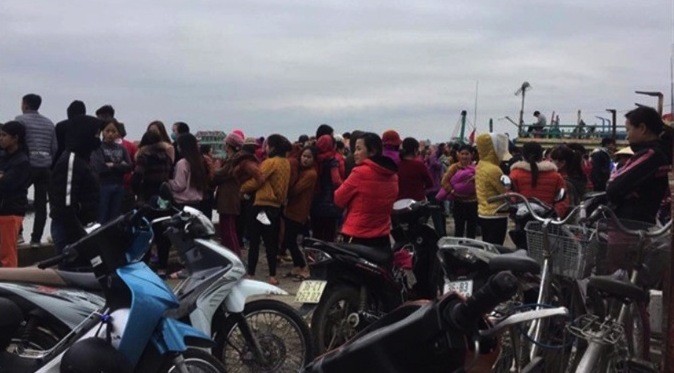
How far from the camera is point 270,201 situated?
922 centimetres

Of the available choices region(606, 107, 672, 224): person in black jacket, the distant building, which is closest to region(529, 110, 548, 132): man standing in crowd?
the distant building

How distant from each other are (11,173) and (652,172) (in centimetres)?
570

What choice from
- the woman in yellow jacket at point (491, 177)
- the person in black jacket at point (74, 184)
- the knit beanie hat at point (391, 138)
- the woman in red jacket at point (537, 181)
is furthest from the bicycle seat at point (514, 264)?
the knit beanie hat at point (391, 138)

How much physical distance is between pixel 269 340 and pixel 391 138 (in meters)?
3.83

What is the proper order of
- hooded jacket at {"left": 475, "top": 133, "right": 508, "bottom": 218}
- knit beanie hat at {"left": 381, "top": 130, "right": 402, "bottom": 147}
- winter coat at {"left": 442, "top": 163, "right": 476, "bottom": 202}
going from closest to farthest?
hooded jacket at {"left": 475, "top": 133, "right": 508, "bottom": 218} < knit beanie hat at {"left": 381, "top": 130, "right": 402, "bottom": 147} < winter coat at {"left": 442, "top": 163, "right": 476, "bottom": 202}

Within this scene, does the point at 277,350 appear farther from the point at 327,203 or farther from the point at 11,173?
the point at 327,203

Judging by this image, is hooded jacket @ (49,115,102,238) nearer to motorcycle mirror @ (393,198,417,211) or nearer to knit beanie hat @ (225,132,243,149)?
knit beanie hat @ (225,132,243,149)

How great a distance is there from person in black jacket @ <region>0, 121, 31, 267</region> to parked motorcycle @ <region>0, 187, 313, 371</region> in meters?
3.01

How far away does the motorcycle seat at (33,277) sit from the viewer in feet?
16.7

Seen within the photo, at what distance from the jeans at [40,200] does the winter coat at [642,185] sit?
261 inches

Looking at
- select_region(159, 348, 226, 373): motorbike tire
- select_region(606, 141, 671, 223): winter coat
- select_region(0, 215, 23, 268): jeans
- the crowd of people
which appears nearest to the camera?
select_region(159, 348, 226, 373): motorbike tire

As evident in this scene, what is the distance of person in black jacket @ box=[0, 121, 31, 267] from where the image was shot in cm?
793

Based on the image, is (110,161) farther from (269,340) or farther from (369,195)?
(269,340)

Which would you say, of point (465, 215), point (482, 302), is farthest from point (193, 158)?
point (482, 302)
